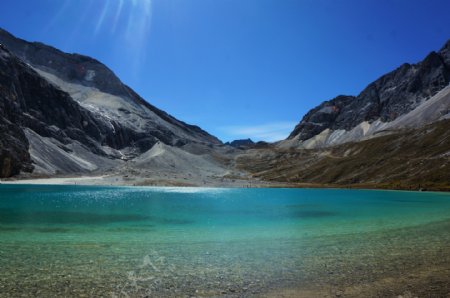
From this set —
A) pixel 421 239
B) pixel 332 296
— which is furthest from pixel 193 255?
pixel 421 239

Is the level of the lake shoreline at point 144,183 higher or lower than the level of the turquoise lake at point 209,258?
higher

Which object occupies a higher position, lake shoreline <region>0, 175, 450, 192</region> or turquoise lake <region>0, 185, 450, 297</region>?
lake shoreline <region>0, 175, 450, 192</region>

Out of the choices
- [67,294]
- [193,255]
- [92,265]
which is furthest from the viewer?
[193,255]

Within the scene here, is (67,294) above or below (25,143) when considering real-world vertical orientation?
below

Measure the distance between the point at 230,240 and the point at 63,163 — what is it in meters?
165

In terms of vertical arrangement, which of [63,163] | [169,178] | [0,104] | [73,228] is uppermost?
[0,104]

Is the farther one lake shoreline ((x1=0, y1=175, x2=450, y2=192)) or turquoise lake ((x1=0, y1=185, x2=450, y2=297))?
lake shoreline ((x1=0, y1=175, x2=450, y2=192))

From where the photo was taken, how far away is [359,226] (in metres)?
41.0

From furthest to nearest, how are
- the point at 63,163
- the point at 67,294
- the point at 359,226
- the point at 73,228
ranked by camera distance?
1. the point at 63,163
2. the point at 359,226
3. the point at 73,228
4. the point at 67,294

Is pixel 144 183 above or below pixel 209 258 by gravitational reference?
above

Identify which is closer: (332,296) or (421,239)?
(332,296)

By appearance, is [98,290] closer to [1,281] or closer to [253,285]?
[1,281]

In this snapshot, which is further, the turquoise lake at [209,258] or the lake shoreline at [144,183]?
the lake shoreline at [144,183]

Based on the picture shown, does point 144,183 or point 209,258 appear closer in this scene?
point 209,258
